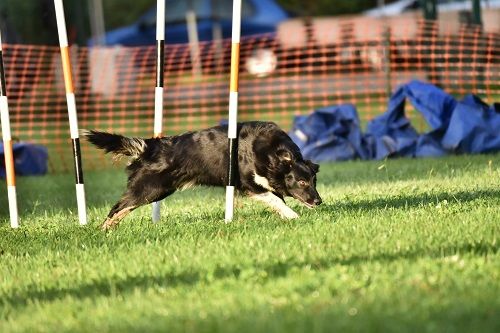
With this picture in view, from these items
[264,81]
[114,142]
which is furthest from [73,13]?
[114,142]

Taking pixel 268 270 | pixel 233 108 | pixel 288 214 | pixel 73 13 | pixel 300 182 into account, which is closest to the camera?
pixel 268 270

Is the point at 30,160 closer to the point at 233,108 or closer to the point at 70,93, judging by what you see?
the point at 70,93

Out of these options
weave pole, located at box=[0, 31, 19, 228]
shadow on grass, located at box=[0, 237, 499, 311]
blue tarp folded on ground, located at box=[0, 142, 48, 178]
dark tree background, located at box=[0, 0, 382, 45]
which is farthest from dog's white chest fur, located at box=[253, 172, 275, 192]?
dark tree background, located at box=[0, 0, 382, 45]

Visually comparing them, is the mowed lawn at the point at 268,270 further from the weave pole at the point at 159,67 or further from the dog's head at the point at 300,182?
the weave pole at the point at 159,67

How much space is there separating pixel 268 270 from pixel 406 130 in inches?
337

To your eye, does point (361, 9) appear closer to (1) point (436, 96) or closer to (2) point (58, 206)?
(1) point (436, 96)

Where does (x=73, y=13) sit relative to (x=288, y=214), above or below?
above

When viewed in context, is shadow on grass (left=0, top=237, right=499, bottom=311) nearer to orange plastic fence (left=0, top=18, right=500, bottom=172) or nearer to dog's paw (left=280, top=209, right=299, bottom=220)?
dog's paw (left=280, top=209, right=299, bottom=220)

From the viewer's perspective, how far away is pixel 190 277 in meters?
4.50

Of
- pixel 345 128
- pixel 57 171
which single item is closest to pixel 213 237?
pixel 345 128

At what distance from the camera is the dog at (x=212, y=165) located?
6664mm

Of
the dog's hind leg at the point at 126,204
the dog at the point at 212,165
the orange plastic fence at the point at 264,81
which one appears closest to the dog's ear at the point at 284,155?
the dog at the point at 212,165

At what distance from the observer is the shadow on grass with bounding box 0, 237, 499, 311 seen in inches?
173

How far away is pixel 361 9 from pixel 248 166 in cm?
4585
